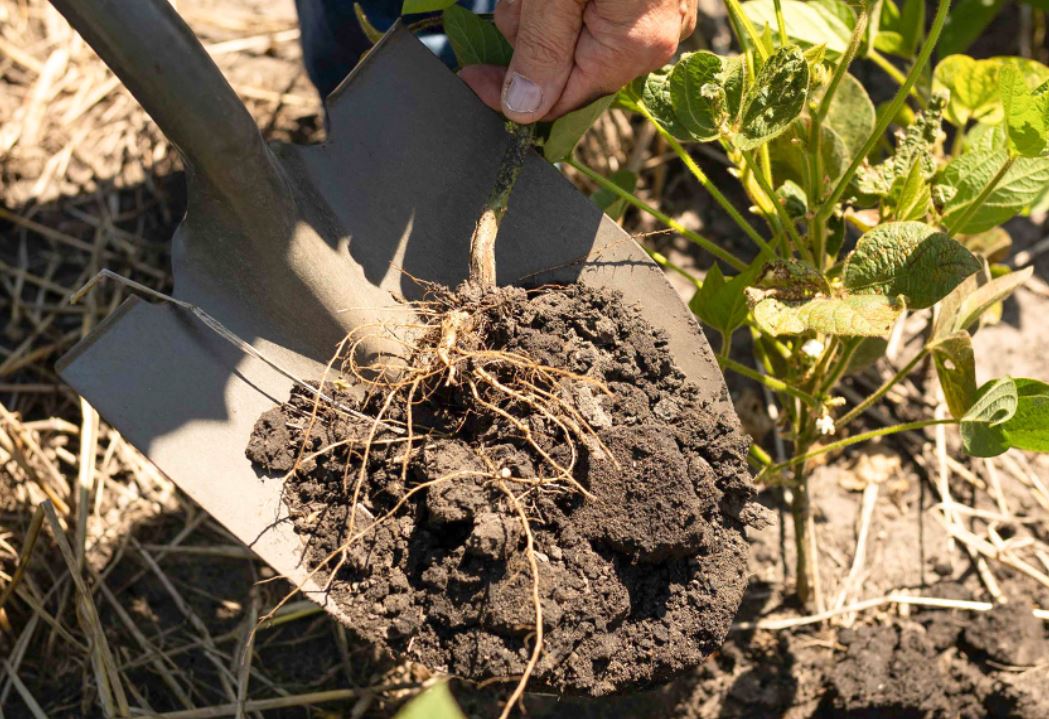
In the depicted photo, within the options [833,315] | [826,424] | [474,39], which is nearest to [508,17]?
[474,39]

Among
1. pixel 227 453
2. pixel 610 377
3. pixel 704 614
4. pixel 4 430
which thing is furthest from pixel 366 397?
pixel 4 430

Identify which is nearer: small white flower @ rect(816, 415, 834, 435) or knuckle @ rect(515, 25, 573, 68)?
knuckle @ rect(515, 25, 573, 68)

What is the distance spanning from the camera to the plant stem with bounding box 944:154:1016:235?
1069mm

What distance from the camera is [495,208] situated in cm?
114

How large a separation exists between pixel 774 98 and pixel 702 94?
0.08 m

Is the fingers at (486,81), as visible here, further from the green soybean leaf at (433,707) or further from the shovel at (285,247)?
the green soybean leaf at (433,707)

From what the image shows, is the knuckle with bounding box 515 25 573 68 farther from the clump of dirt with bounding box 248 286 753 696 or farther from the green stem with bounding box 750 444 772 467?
the green stem with bounding box 750 444 772 467

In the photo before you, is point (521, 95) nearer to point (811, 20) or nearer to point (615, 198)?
point (615, 198)

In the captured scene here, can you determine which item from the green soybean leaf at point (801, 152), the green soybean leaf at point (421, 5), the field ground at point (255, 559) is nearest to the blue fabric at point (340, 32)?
the field ground at point (255, 559)

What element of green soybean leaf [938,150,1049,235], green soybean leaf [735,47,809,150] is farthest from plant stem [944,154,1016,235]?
green soybean leaf [735,47,809,150]

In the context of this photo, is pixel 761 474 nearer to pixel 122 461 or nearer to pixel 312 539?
pixel 312 539

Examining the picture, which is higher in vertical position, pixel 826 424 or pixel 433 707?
pixel 433 707

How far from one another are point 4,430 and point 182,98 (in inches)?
26.9

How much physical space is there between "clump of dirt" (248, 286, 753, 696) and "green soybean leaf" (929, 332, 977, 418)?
27cm
